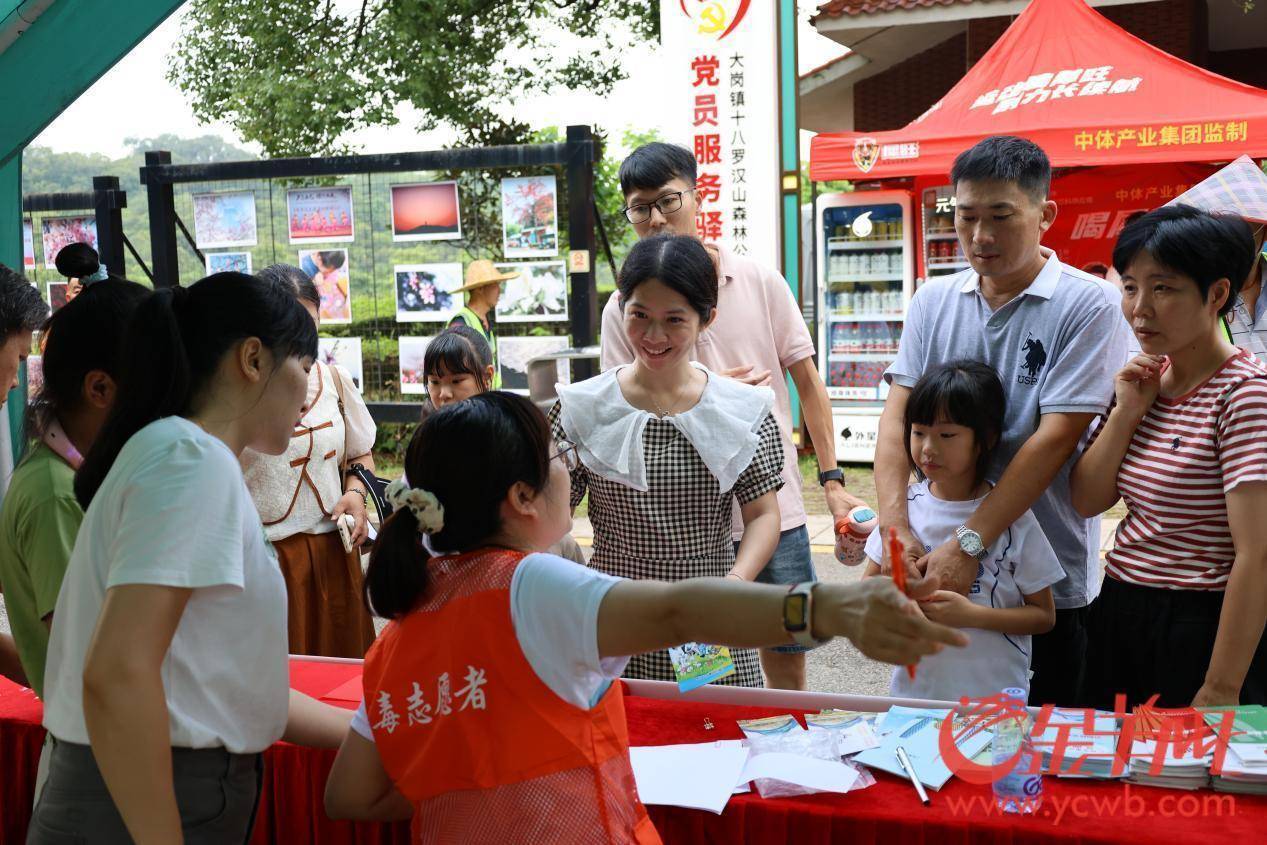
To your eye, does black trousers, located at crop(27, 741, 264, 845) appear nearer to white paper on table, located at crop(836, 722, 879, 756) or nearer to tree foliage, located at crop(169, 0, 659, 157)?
white paper on table, located at crop(836, 722, 879, 756)

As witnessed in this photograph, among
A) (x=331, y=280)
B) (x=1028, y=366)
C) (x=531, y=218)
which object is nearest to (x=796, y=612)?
(x=1028, y=366)

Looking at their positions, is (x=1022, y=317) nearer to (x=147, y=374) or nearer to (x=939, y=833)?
(x=939, y=833)

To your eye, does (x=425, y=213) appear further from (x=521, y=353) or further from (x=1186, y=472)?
(x=1186, y=472)

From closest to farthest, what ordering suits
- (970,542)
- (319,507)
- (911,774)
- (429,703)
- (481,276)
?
1. (429,703)
2. (911,774)
3. (970,542)
4. (319,507)
5. (481,276)

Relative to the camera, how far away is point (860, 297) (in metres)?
8.53

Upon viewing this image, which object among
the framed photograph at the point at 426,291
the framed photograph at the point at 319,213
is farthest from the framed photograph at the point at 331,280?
the framed photograph at the point at 426,291

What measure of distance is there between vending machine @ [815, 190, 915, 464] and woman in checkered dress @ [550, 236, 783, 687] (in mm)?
5981

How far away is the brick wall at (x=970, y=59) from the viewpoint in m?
9.06

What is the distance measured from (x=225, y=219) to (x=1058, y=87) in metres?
5.66

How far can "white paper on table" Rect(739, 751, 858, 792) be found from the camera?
1.66 metres

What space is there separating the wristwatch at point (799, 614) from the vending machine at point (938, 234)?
7.31 metres

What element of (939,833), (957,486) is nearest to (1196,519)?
(957,486)

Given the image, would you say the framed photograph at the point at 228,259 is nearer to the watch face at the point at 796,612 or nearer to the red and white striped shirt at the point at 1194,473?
the red and white striped shirt at the point at 1194,473

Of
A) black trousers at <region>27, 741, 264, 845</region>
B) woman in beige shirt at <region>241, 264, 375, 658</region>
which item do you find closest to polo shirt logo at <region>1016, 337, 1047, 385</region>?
black trousers at <region>27, 741, 264, 845</region>
